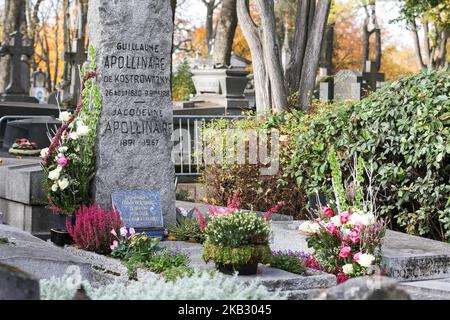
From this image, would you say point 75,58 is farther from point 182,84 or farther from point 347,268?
point 347,268

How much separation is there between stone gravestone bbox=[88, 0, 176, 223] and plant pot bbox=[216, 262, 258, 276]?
264cm

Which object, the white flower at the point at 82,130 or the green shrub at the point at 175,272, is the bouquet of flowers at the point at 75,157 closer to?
the white flower at the point at 82,130

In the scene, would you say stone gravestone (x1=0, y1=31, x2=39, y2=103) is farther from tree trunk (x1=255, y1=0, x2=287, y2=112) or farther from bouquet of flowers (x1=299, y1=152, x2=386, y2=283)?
bouquet of flowers (x1=299, y1=152, x2=386, y2=283)

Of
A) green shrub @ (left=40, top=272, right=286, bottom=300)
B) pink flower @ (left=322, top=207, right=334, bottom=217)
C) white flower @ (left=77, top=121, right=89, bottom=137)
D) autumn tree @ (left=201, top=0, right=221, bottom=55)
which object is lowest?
green shrub @ (left=40, top=272, right=286, bottom=300)

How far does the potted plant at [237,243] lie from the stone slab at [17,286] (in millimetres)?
3339

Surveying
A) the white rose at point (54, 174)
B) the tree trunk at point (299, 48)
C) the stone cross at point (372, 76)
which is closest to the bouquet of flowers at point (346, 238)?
the white rose at point (54, 174)

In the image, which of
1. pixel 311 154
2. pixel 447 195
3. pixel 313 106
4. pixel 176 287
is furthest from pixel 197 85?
pixel 176 287

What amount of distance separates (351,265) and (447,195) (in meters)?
2.04

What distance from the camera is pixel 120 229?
28.7ft

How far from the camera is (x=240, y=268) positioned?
756 centimetres

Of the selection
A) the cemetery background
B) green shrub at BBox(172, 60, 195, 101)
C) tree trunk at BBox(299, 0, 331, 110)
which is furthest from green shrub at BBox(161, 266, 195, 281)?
green shrub at BBox(172, 60, 195, 101)

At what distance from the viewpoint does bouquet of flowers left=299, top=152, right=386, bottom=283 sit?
8.12 m

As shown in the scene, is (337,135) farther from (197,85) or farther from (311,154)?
(197,85)

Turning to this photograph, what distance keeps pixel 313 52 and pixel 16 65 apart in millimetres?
18530
